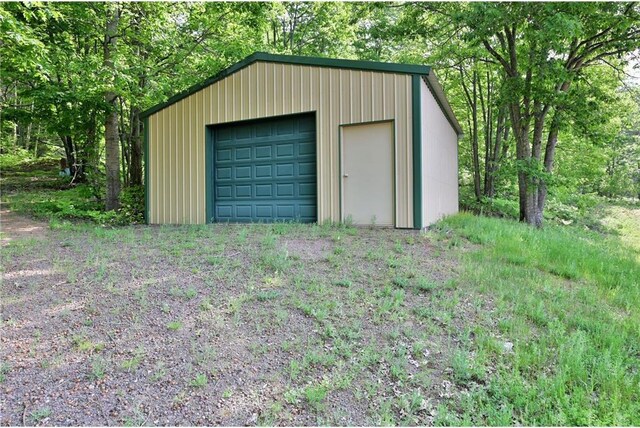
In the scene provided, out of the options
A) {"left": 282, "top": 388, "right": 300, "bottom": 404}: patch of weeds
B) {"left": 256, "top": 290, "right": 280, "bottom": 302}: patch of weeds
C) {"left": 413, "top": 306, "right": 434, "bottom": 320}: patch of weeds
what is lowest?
{"left": 282, "top": 388, "right": 300, "bottom": 404}: patch of weeds

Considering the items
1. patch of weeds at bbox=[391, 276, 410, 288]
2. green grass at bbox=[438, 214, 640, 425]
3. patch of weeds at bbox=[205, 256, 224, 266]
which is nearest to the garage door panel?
patch of weeds at bbox=[205, 256, 224, 266]

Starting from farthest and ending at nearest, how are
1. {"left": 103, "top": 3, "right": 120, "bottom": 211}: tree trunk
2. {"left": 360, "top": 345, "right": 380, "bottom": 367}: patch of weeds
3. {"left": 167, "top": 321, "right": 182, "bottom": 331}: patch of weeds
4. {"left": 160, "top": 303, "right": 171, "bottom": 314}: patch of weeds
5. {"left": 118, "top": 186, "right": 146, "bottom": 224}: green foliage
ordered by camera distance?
1. {"left": 118, "top": 186, "right": 146, "bottom": 224}: green foliage
2. {"left": 103, "top": 3, "right": 120, "bottom": 211}: tree trunk
3. {"left": 160, "top": 303, "right": 171, "bottom": 314}: patch of weeds
4. {"left": 167, "top": 321, "right": 182, "bottom": 331}: patch of weeds
5. {"left": 360, "top": 345, "right": 380, "bottom": 367}: patch of weeds

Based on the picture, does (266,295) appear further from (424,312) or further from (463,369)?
(463,369)

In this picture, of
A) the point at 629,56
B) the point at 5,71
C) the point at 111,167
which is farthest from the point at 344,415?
the point at 629,56

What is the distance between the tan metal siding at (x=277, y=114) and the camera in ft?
19.7

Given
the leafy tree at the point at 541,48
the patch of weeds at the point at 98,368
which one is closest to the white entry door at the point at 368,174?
the leafy tree at the point at 541,48

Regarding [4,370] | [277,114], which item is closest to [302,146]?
[277,114]

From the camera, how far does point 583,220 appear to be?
13906 millimetres

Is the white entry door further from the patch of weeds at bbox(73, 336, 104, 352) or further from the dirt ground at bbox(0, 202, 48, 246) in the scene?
the dirt ground at bbox(0, 202, 48, 246)

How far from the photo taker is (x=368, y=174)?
6.30m

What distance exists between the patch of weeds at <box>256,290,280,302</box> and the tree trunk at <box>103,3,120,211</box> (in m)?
7.19

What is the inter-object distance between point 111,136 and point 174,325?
777cm

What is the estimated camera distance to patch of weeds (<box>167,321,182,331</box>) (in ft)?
9.02

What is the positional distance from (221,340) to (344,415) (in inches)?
41.8
